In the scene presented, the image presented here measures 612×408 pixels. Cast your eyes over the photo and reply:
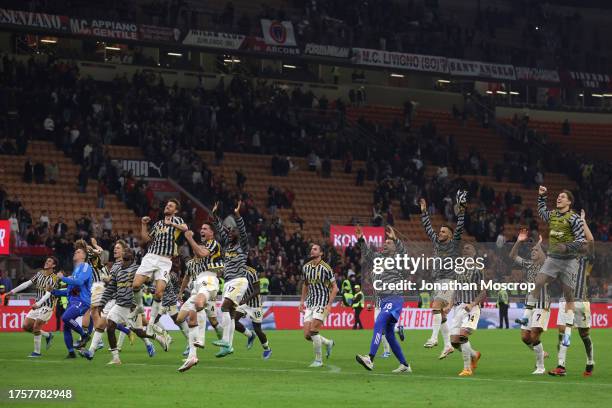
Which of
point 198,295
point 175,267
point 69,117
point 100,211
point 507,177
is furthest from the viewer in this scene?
point 507,177

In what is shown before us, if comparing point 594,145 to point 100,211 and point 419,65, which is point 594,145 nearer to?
point 419,65

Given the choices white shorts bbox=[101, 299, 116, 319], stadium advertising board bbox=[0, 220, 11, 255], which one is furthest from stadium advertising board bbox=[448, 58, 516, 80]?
white shorts bbox=[101, 299, 116, 319]

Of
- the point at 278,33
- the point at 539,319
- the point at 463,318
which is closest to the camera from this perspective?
the point at 539,319

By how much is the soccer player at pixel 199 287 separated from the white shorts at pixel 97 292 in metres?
1.86

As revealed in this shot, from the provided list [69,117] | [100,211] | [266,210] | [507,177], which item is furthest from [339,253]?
[507,177]

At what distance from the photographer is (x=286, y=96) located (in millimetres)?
60781

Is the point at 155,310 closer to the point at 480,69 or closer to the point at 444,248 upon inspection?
the point at 444,248

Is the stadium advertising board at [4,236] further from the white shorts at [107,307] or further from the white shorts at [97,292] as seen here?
the white shorts at [97,292]

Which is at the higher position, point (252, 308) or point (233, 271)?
point (233, 271)

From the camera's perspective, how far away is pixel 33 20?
166ft

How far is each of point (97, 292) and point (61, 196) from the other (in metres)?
23.4

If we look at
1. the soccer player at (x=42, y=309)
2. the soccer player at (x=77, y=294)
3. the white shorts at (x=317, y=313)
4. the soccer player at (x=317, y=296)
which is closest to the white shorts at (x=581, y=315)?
the soccer player at (x=317, y=296)

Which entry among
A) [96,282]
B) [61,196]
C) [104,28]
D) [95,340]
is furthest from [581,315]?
[104,28]

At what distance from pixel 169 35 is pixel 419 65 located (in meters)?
14.5
